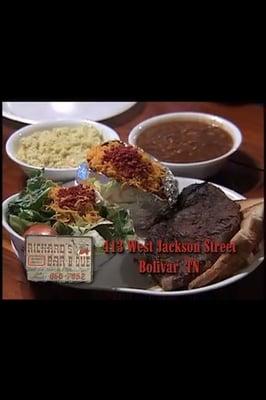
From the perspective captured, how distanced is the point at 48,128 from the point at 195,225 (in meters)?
0.40

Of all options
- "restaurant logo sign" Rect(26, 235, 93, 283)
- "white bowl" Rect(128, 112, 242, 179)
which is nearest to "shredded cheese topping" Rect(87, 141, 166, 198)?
"white bowl" Rect(128, 112, 242, 179)

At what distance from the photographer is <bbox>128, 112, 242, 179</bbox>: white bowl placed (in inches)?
60.4

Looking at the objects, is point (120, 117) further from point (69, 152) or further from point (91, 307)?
point (91, 307)

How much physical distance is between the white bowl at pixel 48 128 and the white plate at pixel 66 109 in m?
0.01

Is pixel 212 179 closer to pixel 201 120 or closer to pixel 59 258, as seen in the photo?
pixel 201 120

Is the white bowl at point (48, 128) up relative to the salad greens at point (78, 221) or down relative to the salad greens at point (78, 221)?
up

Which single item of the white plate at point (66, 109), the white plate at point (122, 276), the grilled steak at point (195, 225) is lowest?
the white plate at point (122, 276)

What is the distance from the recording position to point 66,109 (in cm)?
158

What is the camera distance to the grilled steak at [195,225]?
4.86 ft

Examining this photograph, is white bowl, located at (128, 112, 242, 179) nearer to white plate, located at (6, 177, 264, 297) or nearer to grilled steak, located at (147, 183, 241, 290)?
grilled steak, located at (147, 183, 241, 290)

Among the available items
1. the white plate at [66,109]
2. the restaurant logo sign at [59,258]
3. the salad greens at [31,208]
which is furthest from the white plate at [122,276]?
the white plate at [66,109]

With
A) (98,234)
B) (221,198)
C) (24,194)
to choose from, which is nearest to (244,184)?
(221,198)

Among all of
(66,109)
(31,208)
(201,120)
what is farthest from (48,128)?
(201,120)

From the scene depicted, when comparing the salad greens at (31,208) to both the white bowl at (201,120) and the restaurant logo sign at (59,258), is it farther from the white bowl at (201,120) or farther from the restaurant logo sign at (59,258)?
the white bowl at (201,120)
